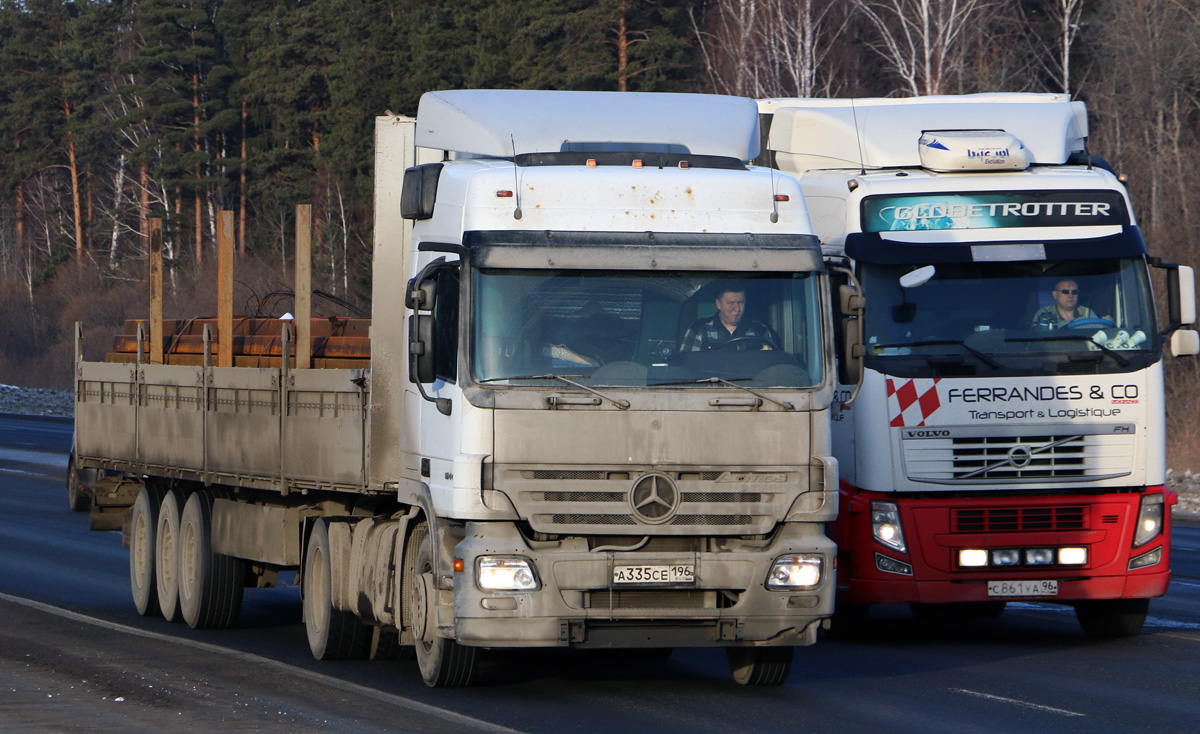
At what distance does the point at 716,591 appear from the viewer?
9031 mm

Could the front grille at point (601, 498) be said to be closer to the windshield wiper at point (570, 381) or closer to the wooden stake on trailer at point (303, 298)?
the windshield wiper at point (570, 381)

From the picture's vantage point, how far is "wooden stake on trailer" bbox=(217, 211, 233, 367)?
1334 cm

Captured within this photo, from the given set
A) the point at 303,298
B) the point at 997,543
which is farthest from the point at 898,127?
the point at 303,298

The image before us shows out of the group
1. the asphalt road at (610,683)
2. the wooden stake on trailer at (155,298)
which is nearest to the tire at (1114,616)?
the asphalt road at (610,683)

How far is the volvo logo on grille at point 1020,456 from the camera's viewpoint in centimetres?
1141

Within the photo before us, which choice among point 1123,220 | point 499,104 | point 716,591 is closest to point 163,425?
point 499,104

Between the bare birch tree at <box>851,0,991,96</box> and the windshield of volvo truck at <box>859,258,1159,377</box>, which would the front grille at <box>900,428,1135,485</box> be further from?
the bare birch tree at <box>851,0,991,96</box>

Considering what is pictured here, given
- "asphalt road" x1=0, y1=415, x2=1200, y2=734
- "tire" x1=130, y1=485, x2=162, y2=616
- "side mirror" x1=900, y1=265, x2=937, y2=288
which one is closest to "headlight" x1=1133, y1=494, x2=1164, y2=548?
"asphalt road" x1=0, y1=415, x2=1200, y2=734

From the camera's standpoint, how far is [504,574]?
884 centimetres

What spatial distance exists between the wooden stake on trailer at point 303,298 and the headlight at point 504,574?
3.42 meters

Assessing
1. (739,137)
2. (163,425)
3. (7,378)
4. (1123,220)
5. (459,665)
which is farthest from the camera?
(7,378)

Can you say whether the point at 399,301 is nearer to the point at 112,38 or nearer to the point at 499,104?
the point at 499,104

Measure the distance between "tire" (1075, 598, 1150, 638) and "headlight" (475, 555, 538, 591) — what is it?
15.7ft

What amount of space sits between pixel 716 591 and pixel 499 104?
315 cm
